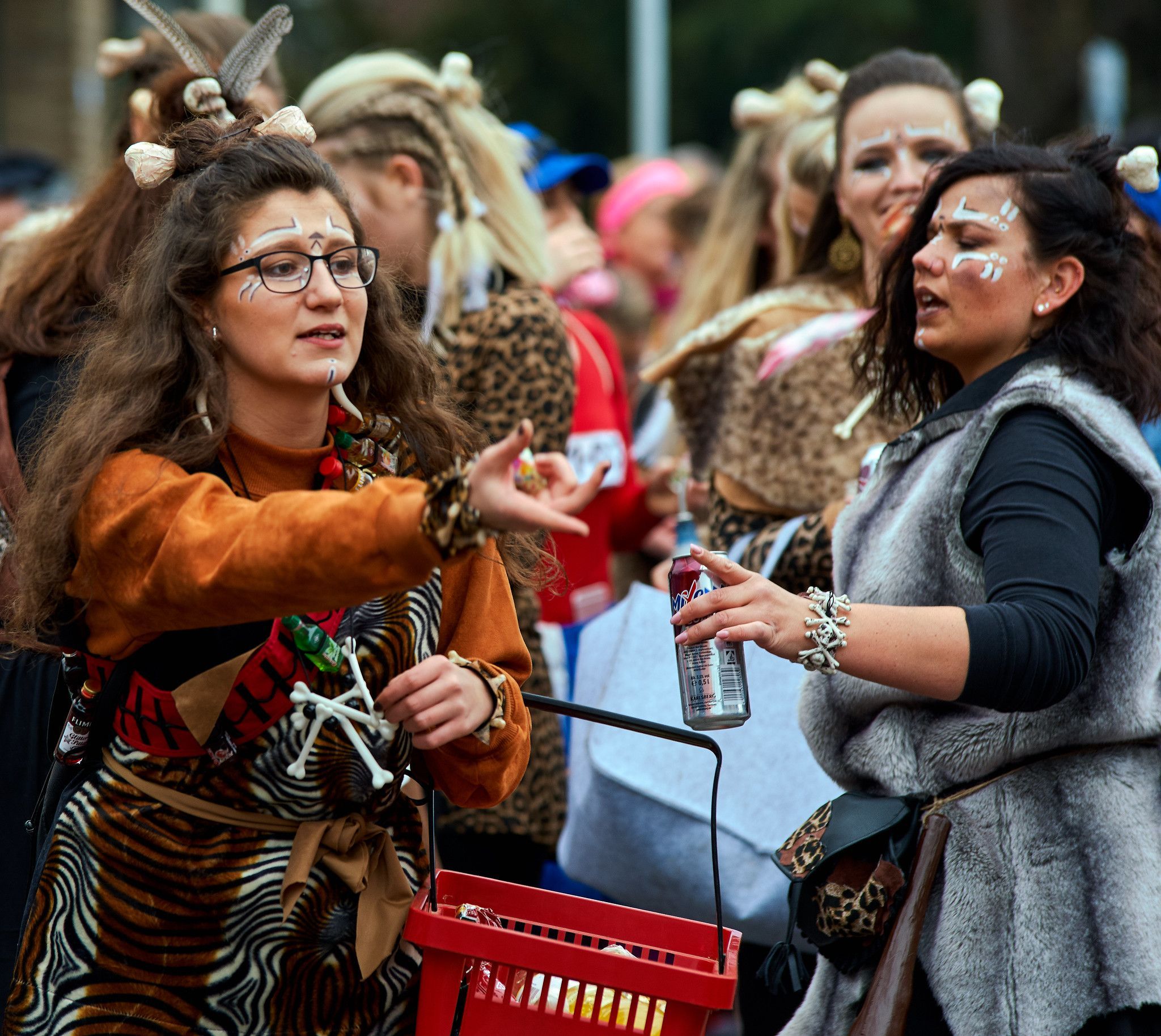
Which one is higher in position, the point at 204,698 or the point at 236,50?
the point at 236,50

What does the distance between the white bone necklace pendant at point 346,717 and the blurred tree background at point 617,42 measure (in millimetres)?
18290

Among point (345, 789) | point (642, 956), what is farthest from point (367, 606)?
point (642, 956)

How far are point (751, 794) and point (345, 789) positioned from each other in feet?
4.46

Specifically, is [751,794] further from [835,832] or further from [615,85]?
[615,85]

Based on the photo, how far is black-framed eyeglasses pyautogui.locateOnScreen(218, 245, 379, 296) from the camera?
91.5 inches

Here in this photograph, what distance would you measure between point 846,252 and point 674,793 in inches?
64.1

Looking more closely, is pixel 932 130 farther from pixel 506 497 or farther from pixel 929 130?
pixel 506 497

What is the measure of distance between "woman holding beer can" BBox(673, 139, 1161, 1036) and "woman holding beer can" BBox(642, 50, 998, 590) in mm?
807

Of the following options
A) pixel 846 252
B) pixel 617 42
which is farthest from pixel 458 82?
pixel 617 42

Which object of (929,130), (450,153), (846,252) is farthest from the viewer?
(450,153)

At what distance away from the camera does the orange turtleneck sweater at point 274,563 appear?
1952mm

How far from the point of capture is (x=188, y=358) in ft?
7.79

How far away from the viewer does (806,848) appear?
8.51 feet

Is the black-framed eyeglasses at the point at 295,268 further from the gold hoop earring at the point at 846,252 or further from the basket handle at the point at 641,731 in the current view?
the gold hoop earring at the point at 846,252
